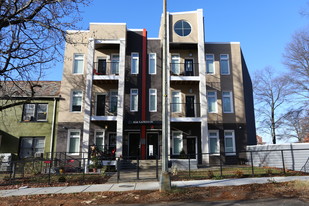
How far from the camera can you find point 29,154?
17.1 meters

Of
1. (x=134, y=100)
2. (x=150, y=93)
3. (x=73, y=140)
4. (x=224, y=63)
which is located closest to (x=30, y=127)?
(x=73, y=140)

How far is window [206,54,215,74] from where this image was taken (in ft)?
62.1

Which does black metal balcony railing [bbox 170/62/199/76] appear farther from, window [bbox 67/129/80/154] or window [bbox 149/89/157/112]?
window [bbox 67/129/80/154]

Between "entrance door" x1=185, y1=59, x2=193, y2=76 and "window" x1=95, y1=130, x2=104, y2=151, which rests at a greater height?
"entrance door" x1=185, y1=59, x2=193, y2=76

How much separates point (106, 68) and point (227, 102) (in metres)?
10.1

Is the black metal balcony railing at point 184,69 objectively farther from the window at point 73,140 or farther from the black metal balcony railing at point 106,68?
the window at point 73,140

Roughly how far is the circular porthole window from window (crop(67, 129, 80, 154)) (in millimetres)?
11138

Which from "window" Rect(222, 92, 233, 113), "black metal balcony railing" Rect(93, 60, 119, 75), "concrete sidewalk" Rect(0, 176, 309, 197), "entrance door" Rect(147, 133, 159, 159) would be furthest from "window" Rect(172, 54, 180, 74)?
"concrete sidewalk" Rect(0, 176, 309, 197)

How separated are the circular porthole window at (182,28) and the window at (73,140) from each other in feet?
36.5

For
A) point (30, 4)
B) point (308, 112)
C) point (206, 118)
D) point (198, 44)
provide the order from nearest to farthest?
1. point (30, 4)
2. point (206, 118)
3. point (198, 44)
4. point (308, 112)

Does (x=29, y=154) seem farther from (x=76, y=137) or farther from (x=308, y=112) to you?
(x=308, y=112)

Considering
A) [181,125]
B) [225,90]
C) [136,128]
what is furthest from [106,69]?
[225,90]

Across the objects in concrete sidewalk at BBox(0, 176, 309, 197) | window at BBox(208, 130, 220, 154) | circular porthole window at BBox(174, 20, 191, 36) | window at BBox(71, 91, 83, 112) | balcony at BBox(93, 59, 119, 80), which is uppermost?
circular porthole window at BBox(174, 20, 191, 36)

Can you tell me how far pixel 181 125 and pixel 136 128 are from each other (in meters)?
3.50
